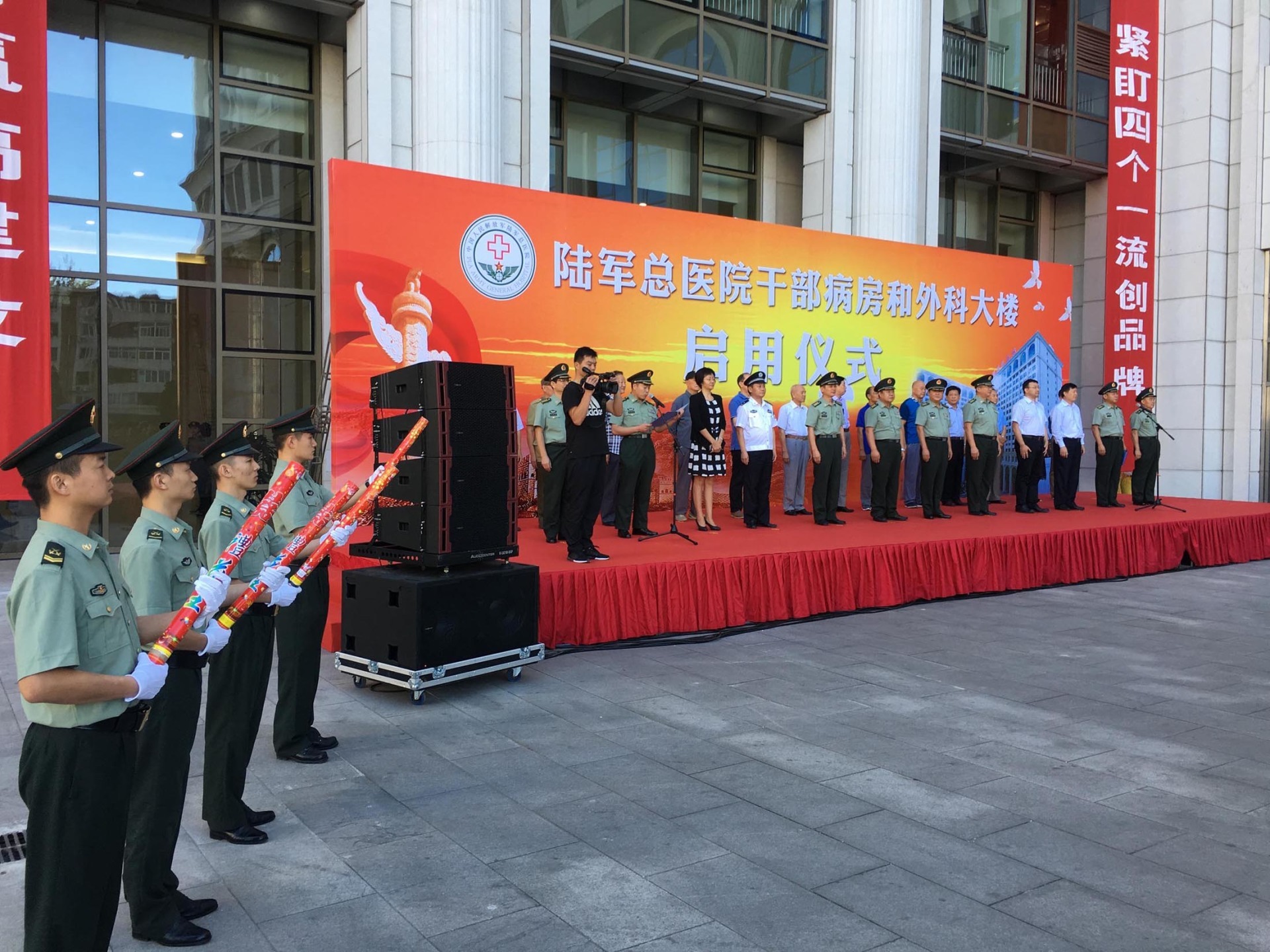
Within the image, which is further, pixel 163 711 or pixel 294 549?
pixel 163 711

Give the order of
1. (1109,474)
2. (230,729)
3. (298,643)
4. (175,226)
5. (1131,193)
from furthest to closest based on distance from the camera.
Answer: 1. (1131,193)
2. (1109,474)
3. (175,226)
4. (298,643)
5. (230,729)

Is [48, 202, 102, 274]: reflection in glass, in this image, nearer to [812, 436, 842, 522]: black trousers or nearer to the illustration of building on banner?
[812, 436, 842, 522]: black trousers

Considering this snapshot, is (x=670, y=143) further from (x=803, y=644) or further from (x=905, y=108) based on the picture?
(x=803, y=644)

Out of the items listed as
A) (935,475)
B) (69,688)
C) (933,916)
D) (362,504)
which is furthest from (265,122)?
(933,916)

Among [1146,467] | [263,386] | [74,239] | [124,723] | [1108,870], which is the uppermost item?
[74,239]

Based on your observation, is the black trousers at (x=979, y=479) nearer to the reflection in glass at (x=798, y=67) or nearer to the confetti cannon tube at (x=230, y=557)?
the reflection in glass at (x=798, y=67)

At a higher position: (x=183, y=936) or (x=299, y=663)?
(x=299, y=663)

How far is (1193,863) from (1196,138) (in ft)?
47.3

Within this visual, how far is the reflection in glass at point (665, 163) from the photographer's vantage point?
11875 millimetres

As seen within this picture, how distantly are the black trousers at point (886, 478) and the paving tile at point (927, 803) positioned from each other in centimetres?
576

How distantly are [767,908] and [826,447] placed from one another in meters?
6.80

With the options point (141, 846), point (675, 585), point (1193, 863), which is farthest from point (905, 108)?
point (141, 846)

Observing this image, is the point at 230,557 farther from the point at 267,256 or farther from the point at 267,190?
the point at 267,190

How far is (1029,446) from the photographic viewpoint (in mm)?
10508
